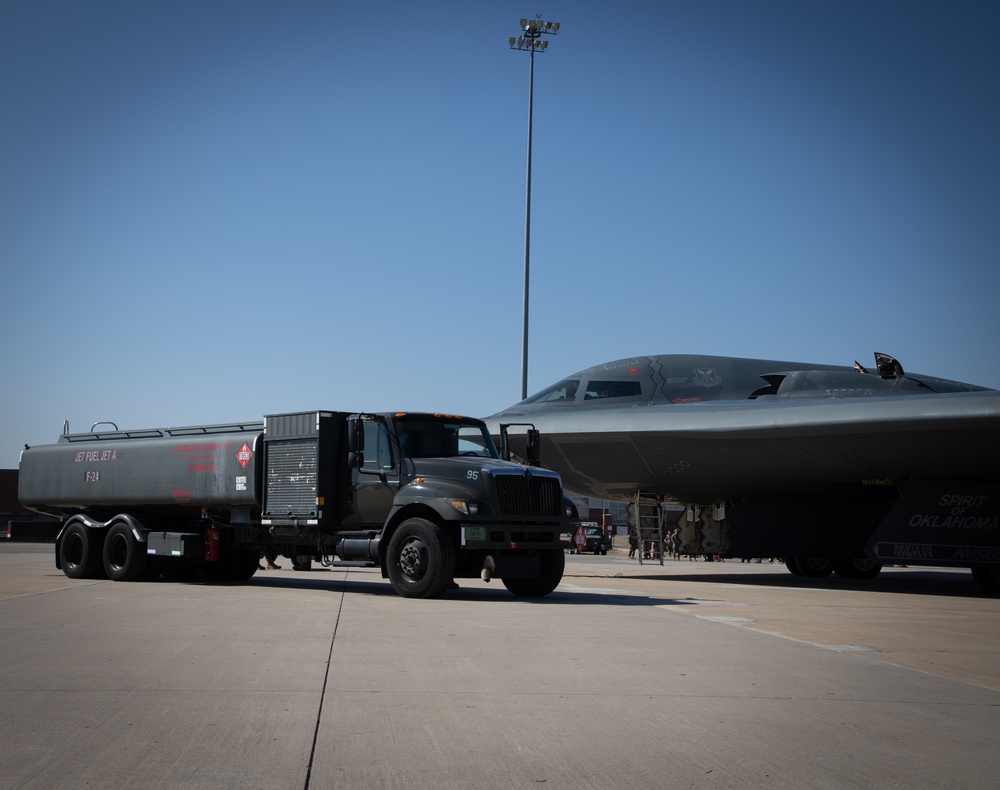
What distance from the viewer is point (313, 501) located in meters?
15.0

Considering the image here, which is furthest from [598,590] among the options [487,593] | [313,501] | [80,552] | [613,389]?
[80,552]

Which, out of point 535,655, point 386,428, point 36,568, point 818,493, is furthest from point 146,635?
point 818,493

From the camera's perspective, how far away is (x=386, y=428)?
48.4 ft

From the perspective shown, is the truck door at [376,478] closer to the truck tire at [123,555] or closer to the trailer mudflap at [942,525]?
the truck tire at [123,555]

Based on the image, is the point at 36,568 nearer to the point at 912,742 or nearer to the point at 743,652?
the point at 743,652

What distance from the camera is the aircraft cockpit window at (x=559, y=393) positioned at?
74.7 feet

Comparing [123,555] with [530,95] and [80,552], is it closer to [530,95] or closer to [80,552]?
[80,552]

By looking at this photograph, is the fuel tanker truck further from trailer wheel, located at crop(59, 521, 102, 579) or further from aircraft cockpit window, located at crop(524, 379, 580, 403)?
aircraft cockpit window, located at crop(524, 379, 580, 403)

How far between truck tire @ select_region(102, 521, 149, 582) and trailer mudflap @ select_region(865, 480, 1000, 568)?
12987 mm

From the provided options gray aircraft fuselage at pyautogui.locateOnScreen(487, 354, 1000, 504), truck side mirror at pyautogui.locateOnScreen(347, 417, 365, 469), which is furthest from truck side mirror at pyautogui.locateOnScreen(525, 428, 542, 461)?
gray aircraft fuselage at pyautogui.locateOnScreen(487, 354, 1000, 504)

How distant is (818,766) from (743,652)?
4.14 meters

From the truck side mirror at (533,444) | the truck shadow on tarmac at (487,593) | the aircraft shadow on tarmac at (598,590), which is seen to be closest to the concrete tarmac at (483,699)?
the truck shadow on tarmac at (487,593)

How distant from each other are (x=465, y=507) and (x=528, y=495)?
1121 mm

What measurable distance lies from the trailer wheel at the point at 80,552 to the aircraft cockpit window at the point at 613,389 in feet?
33.9
